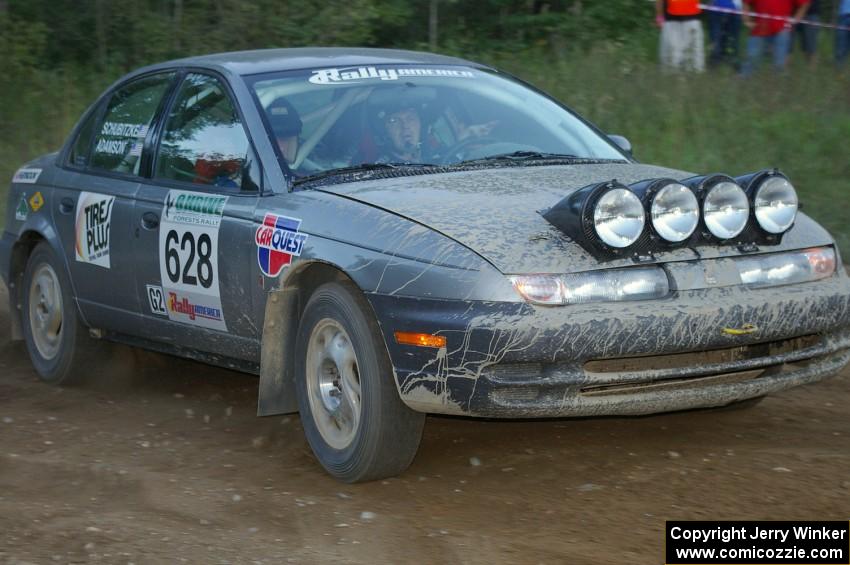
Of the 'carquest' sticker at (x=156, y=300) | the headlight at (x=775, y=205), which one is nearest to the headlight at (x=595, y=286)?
the headlight at (x=775, y=205)

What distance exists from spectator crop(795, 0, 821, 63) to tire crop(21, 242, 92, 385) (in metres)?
8.32

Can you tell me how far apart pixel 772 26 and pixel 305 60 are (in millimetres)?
7882

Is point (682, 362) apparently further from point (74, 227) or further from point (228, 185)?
point (74, 227)

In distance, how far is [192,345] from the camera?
5.95 meters

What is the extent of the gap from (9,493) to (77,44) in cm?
1626

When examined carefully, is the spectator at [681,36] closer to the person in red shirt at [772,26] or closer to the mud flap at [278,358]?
the person in red shirt at [772,26]

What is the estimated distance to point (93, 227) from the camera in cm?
655

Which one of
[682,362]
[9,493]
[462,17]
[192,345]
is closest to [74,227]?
[192,345]

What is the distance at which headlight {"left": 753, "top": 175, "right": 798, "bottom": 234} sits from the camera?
193 inches

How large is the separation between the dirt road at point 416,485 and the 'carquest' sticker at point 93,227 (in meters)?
0.74

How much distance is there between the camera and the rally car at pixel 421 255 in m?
4.55

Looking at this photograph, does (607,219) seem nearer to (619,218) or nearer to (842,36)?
(619,218)

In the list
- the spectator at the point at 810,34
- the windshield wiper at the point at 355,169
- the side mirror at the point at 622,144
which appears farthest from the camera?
the spectator at the point at 810,34

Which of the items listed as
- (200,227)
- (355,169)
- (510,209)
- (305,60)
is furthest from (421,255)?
(305,60)
